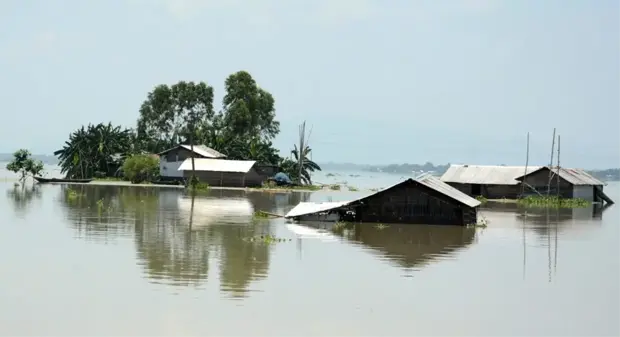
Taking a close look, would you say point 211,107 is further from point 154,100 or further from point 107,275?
point 107,275

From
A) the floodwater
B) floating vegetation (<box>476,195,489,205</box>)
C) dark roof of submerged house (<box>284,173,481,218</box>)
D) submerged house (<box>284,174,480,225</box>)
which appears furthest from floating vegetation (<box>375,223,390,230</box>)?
floating vegetation (<box>476,195,489,205</box>)

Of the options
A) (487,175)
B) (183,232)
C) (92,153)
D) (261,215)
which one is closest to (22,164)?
(92,153)

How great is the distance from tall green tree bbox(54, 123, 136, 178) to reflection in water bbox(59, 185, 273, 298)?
22823 mm

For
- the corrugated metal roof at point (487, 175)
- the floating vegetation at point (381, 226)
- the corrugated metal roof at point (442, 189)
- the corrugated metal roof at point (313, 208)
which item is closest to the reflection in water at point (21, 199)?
the corrugated metal roof at point (313, 208)

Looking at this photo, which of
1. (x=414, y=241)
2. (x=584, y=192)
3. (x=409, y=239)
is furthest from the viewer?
(x=584, y=192)

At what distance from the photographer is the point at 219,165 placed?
180 ft

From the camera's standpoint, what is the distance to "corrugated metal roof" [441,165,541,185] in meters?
46.8

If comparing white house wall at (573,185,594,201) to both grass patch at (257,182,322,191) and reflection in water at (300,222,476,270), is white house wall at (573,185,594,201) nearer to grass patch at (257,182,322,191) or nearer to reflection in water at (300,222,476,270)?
grass patch at (257,182,322,191)

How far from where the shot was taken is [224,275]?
14.9 metres

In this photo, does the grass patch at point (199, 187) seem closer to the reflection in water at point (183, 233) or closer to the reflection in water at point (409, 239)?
the reflection in water at point (183, 233)

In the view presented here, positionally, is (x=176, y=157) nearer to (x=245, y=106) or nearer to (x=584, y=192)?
(x=245, y=106)

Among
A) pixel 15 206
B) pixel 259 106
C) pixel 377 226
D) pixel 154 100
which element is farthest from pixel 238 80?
pixel 377 226

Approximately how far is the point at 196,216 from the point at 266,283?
1405 centimetres

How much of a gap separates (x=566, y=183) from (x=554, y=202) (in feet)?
9.89
